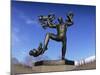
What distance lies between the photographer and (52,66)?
2334mm

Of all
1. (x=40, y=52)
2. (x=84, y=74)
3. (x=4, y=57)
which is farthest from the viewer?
(x=84, y=74)

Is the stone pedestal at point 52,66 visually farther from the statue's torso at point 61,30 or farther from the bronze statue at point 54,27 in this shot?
the statue's torso at point 61,30

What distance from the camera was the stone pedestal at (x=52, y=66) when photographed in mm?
2279

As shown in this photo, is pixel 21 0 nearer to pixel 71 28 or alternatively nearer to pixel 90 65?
pixel 71 28

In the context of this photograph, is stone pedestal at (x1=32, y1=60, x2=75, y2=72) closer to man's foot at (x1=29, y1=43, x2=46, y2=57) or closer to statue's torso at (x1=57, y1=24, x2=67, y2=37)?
man's foot at (x1=29, y1=43, x2=46, y2=57)

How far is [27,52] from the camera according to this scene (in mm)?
2238

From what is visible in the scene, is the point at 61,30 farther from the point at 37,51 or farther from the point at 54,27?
the point at 37,51

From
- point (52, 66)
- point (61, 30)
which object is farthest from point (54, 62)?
point (61, 30)

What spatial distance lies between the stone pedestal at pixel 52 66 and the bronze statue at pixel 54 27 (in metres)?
0.08

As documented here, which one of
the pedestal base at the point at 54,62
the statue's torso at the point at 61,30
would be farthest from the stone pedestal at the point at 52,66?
the statue's torso at the point at 61,30

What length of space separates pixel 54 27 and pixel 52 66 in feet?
1.40

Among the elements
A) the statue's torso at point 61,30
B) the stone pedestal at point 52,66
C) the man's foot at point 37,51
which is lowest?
the stone pedestal at point 52,66

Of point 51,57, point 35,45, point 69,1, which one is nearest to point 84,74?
point 51,57

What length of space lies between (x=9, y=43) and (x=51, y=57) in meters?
0.48
